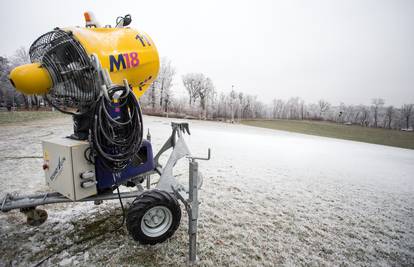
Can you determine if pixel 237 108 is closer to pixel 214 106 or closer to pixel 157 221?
pixel 214 106

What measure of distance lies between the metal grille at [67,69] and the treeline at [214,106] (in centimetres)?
2359

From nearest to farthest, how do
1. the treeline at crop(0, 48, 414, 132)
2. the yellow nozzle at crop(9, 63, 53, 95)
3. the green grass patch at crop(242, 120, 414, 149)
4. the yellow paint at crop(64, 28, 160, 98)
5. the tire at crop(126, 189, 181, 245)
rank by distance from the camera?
1. the yellow nozzle at crop(9, 63, 53, 95)
2. the yellow paint at crop(64, 28, 160, 98)
3. the tire at crop(126, 189, 181, 245)
4. the green grass patch at crop(242, 120, 414, 149)
5. the treeline at crop(0, 48, 414, 132)

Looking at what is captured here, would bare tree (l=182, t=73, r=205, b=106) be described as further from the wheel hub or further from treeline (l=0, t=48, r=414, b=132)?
the wheel hub

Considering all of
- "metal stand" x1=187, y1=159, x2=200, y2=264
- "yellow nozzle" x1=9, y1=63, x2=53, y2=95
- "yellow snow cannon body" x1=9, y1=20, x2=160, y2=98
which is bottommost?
"metal stand" x1=187, y1=159, x2=200, y2=264

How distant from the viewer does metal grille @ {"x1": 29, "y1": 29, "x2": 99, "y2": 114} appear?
178cm

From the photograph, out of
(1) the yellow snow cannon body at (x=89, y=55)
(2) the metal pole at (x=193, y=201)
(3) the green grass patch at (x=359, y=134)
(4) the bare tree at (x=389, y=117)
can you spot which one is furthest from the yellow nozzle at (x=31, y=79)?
(4) the bare tree at (x=389, y=117)

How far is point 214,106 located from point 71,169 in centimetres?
6096

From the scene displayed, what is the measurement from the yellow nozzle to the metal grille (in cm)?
5

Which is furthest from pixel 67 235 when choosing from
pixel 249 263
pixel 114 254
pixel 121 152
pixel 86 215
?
pixel 249 263

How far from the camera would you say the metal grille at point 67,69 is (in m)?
1.78

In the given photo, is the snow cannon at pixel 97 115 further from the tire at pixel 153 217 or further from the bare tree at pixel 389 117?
the bare tree at pixel 389 117

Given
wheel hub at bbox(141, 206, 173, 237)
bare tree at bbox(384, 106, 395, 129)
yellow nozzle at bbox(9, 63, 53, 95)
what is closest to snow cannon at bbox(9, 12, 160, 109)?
yellow nozzle at bbox(9, 63, 53, 95)

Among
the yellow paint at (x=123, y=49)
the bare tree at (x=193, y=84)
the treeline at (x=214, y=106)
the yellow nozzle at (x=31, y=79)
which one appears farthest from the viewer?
the bare tree at (x=193, y=84)

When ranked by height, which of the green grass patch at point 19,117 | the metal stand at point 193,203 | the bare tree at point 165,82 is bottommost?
the metal stand at point 193,203
